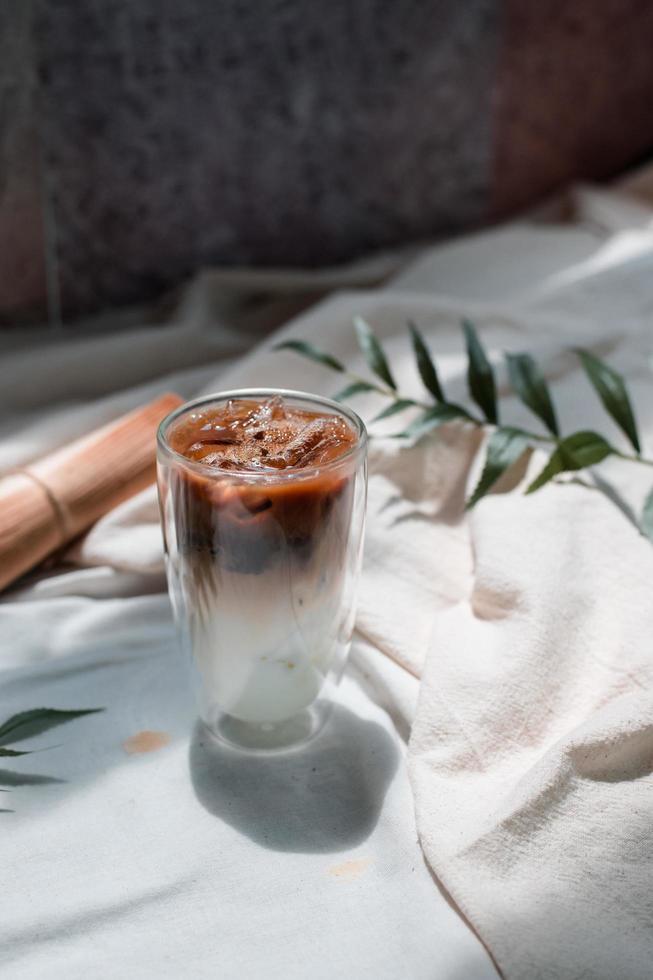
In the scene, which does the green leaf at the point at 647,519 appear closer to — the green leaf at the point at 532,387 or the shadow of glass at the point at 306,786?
the green leaf at the point at 532,387

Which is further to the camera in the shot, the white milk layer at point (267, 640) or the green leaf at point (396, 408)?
the green leaf at point (396, 408)

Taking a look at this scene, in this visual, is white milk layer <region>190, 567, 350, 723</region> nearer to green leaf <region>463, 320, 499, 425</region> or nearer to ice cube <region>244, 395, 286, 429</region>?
ice cube <region>244, 395, 286, 429</region>

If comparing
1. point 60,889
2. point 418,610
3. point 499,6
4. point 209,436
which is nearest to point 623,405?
point 418,610

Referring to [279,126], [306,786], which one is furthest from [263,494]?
[279,126]

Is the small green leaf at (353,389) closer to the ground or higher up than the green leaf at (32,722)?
higher up

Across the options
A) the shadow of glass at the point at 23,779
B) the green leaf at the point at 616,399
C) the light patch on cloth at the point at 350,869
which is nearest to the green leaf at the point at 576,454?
the green leaf at the point at 616,399

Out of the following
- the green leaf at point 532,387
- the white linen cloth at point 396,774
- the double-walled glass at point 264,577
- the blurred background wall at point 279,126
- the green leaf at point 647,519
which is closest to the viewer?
the white linen cloth at point 396,774
